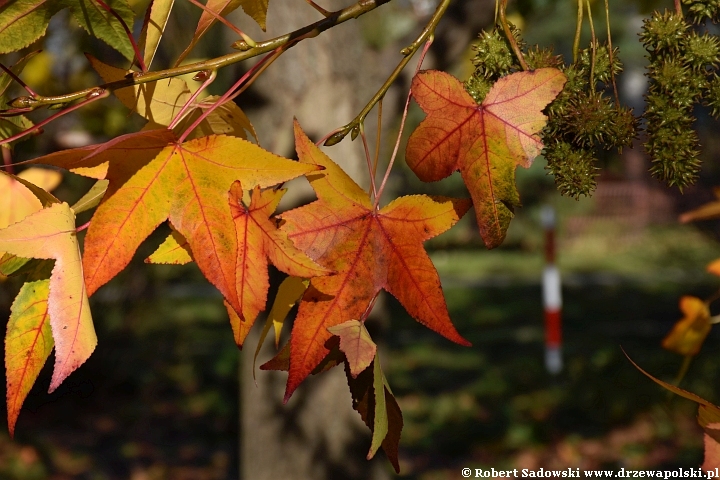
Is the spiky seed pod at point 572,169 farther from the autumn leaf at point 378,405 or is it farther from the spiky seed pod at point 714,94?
the autumn leaf at point 378,405

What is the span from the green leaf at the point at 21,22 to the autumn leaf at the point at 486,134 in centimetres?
46

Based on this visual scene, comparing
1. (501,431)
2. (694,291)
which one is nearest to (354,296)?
(501,431)

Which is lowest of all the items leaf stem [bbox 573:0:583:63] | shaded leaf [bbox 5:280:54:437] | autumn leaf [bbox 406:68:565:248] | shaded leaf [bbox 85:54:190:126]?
shaded leaf [bbox 5:280:54:437]

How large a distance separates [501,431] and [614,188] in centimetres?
1034

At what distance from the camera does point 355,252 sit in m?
0.78

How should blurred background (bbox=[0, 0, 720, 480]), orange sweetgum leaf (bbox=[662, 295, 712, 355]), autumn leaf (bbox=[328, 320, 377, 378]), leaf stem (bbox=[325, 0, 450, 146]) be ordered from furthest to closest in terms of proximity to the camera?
blurred background (bbox=[0, 0, 720, 480]) → orange sweetgum leaf (bbox=[662, 295, 712, 355]) → leaf stem (bbox=[325, 0, 450, 146]) → autumn leaf (bbox=[328, 320, 377, 378])

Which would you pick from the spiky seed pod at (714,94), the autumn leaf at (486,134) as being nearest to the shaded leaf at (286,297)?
the autumn leaf at (486,134)

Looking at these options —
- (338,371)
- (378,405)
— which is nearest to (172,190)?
(378,405)

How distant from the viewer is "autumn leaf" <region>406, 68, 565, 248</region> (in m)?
0.76

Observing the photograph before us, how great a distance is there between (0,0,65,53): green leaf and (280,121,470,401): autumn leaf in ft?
1.25

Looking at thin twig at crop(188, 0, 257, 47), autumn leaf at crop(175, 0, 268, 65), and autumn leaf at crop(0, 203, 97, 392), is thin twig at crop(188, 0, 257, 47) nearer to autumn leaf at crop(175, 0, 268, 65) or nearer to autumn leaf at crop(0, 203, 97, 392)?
autumn leaf at crop(175, 0, 268, 65)

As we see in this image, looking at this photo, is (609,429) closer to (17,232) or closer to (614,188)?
(17,232)

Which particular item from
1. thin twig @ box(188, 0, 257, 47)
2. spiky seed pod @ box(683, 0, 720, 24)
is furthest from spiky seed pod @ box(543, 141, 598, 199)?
thin twig @ box(188, 0, 257, 47)

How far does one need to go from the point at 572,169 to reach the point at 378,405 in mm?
323
